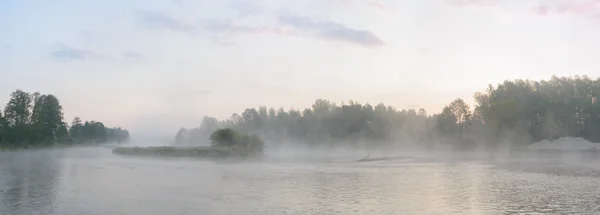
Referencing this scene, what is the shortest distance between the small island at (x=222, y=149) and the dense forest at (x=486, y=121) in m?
56.0

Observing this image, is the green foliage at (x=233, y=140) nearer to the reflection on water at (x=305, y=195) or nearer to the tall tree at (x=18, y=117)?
the tall tree at (x=18, y=117)

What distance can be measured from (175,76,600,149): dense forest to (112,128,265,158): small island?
55985 millimetres

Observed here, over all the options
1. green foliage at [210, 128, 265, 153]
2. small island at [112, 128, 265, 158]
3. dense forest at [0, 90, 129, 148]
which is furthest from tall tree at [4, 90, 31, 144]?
green foliage at [210, 128, 265, 153]

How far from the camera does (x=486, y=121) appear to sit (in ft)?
397

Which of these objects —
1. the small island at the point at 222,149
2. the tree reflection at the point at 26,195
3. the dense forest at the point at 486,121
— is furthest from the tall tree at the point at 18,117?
the tree reflection at the point at 26,195

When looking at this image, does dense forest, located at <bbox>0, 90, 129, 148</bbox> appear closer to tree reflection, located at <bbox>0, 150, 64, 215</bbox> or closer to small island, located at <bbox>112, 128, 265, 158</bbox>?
small island, located at <bbox>112, 128, 265, 158</bbox>

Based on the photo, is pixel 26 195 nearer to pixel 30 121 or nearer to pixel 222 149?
pixel 222 149

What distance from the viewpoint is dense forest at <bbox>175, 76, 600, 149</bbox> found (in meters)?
117

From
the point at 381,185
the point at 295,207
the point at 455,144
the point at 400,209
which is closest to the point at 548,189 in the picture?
the point at 381,185

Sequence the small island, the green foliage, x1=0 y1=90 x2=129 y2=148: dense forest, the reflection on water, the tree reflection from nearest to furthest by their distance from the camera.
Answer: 1. the tree reflection
2. the reflection on water
3. the small island
4. the green foliage
5. x1=0 y1=90 x2=129 y2=148: dense forest

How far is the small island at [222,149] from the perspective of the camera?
90.0m

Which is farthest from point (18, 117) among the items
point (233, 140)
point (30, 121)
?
point (233, 140)

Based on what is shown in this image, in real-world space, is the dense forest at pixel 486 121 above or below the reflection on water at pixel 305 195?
above

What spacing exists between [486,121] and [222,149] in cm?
7046
